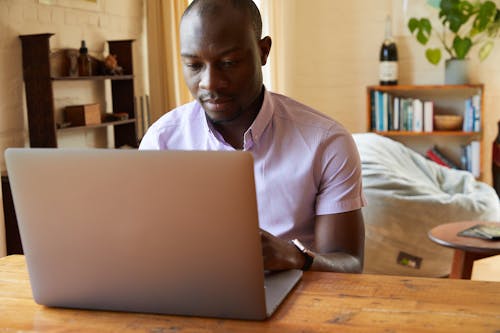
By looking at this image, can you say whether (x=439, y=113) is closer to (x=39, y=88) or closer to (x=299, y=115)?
(x=39, y=88)

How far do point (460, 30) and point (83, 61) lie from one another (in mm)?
2973

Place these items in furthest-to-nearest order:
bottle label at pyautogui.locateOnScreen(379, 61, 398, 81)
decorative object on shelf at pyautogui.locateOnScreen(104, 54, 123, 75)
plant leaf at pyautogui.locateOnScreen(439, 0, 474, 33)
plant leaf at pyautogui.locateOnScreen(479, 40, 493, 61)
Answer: bottle label at pyautogui.locateOnScreen(379, 61, 398, 81) → plant leaf at pyautogui.locateOnScreen(479, 40, 493, 61) → plant leaf at pyautogui.locateOnScreen(439, 0, 474, 33) → decorative object on shelf at pyautogui.locateOnScreen(104, 54, 123, 75)

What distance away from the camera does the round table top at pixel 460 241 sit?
277cm

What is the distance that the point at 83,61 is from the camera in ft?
11.8

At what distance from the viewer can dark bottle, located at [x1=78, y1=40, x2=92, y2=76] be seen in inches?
140

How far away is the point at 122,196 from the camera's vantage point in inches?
42.1

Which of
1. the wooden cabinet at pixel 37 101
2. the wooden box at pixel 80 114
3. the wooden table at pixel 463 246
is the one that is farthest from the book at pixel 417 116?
the wooden cabinet at pixel 37 101

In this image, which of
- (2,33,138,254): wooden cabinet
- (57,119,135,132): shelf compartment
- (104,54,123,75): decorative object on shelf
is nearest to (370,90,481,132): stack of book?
(57,119,135,132): shelf compartment

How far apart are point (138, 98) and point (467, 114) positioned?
2.41 m

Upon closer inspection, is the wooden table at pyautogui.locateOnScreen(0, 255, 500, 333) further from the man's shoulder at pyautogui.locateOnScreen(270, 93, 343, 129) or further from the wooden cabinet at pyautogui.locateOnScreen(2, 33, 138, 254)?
the wooden cabinet at pyautogui.locateOnScreen(2, 33, 138, 254)

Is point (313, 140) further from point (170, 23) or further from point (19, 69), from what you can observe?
point (170, 23)

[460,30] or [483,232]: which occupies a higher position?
[460,30]

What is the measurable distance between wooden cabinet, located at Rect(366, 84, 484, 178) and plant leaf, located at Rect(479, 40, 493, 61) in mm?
210

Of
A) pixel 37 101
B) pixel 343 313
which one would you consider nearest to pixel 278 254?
pixel 343 313
